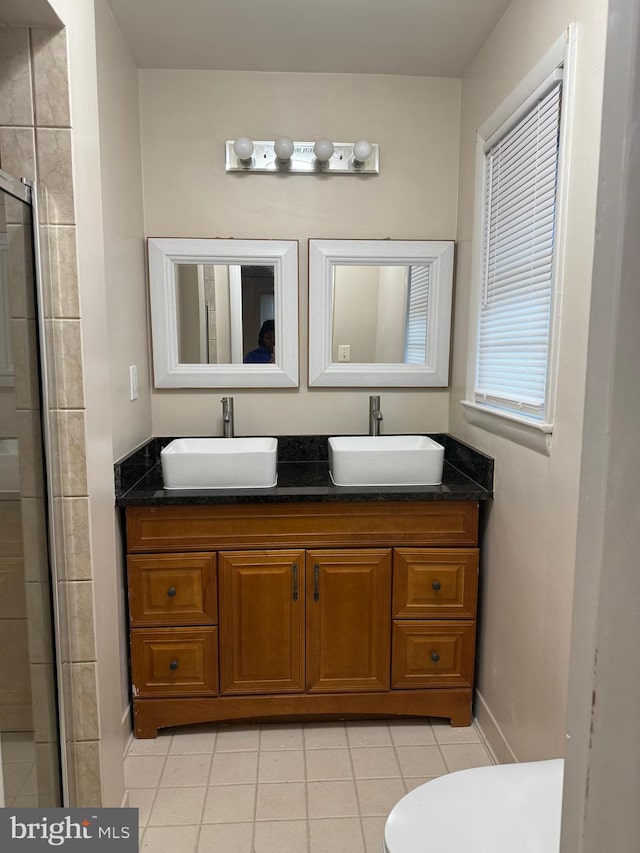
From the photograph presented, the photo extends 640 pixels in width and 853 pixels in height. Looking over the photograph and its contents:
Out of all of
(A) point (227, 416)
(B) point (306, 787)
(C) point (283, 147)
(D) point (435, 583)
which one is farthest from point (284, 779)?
(C) point (283, 147)

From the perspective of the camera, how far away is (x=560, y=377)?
1.52 meters

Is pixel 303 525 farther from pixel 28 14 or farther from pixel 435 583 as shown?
pixel 28 14

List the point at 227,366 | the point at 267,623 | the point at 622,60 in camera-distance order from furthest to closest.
Answer: the point at 227,366 → the point at 267,623 → the point at 622,60

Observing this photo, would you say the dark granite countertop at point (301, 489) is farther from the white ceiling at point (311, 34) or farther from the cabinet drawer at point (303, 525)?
the white ceiling at point (311, 34)

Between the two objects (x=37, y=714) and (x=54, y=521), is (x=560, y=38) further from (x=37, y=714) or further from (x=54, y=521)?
(x=37, y=714)

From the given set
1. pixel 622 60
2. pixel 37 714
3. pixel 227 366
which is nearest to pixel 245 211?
pixel 227 366

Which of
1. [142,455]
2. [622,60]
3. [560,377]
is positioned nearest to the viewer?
[622,60]

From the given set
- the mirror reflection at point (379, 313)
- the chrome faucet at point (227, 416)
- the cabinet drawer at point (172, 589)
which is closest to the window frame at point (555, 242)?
the mirror reflection at point (379, 313)

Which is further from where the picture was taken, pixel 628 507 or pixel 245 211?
pixel 245 211

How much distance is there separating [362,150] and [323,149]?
6.3 inches

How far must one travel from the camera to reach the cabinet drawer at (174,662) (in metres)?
2.04

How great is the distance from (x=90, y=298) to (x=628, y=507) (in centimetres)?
136

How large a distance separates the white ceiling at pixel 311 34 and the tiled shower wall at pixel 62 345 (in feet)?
2.76

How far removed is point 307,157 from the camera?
235cm
